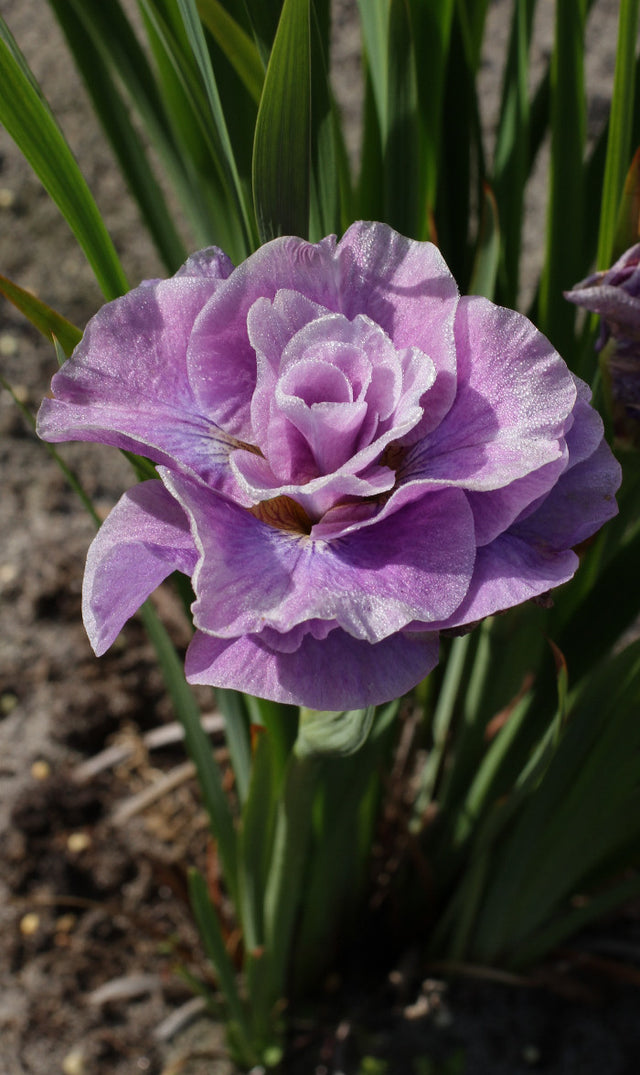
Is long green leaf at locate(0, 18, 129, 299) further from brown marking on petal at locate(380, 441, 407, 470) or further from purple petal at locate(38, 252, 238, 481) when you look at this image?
brown marking on petal at locate(380, 441, 407, 470)

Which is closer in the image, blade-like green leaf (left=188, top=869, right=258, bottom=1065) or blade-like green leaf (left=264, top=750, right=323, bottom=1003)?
blade-like green leaf (left=264, top=750, right=323, bottom=1003)

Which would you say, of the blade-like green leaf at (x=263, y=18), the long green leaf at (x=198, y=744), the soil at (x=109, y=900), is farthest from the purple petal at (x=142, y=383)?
the soil at (x=109, y=900)

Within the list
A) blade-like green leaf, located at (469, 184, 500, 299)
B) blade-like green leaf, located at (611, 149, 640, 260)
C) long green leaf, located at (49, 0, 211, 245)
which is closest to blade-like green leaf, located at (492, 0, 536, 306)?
blade-like green leaf, located at (469, 184, 500, 299)

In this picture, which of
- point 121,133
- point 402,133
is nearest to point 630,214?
point 402,133

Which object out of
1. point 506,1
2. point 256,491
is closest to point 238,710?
point 256,491

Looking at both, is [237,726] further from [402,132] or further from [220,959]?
[402,132]

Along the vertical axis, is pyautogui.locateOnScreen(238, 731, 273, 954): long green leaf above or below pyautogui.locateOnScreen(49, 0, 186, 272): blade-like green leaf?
below

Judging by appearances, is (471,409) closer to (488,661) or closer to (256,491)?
(256,491)
